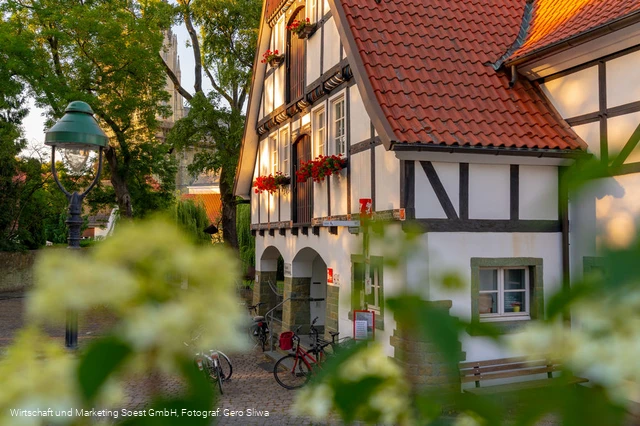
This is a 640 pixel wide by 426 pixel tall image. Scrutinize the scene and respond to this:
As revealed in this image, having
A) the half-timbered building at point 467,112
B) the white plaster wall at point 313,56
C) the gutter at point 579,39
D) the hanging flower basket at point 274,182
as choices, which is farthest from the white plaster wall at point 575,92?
the hanging flower basket at point 274,182

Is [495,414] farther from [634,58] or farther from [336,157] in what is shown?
[336,157]

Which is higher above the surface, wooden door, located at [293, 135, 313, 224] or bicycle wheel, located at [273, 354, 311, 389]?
wooden door, located at [293, 135, 313, 224]

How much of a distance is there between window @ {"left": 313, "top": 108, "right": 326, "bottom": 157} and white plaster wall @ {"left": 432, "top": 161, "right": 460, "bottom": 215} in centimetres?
329

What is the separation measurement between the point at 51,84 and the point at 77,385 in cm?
2085

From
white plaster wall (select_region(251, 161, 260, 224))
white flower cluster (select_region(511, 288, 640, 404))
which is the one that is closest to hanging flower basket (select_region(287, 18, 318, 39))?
white plaster wall (select_region(251, 161, 260, 224))

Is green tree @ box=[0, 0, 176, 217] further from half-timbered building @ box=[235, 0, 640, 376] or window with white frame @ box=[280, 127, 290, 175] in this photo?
half-timbered building @ box=[235, 0, 640, 376]

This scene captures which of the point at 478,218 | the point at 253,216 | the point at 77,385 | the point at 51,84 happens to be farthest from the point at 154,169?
the point at 77,385

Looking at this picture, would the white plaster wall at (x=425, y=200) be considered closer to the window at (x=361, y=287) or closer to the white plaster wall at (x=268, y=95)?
the white plaster wall at (x=268, y=95)

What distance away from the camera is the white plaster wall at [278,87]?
13.2 meters

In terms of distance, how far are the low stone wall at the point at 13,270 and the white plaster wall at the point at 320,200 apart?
17.4m

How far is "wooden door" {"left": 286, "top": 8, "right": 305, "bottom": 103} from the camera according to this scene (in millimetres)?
11945

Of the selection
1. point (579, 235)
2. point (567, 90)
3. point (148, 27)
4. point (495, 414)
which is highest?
point (148, 27)

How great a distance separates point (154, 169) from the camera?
21.6m

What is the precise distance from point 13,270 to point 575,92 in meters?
23.3
